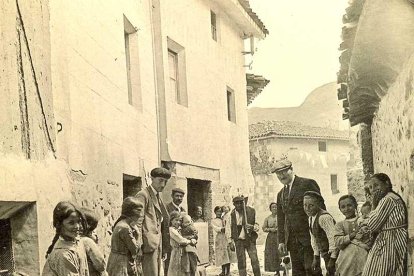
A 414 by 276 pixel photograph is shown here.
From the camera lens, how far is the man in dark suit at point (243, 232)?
11445 millimetres

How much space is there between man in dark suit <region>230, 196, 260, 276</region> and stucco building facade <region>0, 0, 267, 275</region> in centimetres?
108

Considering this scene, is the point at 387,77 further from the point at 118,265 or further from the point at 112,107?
the point at 118,265

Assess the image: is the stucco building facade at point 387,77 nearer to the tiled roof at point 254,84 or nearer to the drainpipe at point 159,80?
the drainpipe at point 159,80

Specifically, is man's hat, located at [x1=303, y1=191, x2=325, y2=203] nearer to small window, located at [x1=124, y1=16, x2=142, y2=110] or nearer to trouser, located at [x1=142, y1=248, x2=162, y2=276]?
trouser, located at [x1=142, y1=248, x2=162, y2=276]

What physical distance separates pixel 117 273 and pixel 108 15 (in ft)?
12.6

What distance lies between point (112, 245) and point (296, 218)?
283 cm

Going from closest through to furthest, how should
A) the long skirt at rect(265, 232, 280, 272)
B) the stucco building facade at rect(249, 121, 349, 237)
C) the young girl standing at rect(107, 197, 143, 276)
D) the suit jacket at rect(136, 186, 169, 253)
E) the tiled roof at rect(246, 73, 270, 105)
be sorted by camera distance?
the young girl standing at rect(107, 197, 143, 276)
the suit jacket at rect(136, 186, 169, 253)
the long skirt at rect(265, 232, 280, 272)
the tiled roof at rect(246, 73, 270, 105)
the stucco building facade at rect(249, 121, 349, 237)

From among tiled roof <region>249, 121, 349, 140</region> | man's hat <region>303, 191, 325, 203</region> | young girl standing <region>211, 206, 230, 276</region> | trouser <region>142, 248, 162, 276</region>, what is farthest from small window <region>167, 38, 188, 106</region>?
tiled roof <region>249, 121, 349, 140</region>

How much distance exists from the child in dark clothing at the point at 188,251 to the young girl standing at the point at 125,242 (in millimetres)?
3219

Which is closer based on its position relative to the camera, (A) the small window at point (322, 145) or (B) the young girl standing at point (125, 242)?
(B) the young girl standing at point (125, 242)

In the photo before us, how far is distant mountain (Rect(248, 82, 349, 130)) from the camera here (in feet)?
144

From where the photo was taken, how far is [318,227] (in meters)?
7.29

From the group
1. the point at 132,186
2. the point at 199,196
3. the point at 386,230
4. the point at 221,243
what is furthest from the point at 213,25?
the point at 386,230

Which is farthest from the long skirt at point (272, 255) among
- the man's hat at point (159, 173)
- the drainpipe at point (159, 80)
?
the man's hat at point (159, 173)
